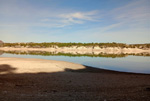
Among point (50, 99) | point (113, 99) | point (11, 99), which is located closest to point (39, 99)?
point (50, 99)

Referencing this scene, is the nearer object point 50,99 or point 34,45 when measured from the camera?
point 50,99

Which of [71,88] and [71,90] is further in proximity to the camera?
[71,88]

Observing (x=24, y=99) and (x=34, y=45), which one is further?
(x=34, y=45)

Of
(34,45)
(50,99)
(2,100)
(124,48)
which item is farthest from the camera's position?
(34,45)

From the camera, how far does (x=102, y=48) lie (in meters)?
114

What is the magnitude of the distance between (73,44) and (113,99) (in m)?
114

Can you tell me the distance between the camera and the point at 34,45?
12325 cm

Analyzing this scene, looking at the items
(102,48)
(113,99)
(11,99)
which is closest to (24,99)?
(11,99)

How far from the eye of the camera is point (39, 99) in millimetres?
6816

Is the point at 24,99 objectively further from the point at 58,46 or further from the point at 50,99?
the point at 58,46

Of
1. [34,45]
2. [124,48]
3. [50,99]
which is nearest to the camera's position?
[50,99]

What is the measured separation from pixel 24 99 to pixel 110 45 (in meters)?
111

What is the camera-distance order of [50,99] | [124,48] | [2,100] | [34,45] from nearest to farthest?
1. [2,100]
2. [50,99]
3. [124,48]
4. [34,45]

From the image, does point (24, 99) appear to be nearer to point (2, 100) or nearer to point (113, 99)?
point (2, 100)
